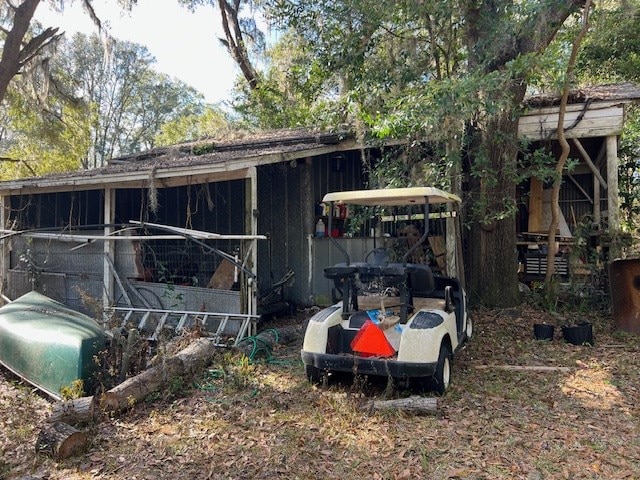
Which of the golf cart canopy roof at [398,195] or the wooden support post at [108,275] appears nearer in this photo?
the golf cart canopy roof at [398,195]

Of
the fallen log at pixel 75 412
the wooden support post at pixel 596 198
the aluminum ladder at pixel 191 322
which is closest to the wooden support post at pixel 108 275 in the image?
the aluminum ladder at pixel 191 322

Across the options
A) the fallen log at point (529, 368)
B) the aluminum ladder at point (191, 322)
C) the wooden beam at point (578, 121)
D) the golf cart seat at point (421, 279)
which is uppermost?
the wooden beam at point (578, 121)

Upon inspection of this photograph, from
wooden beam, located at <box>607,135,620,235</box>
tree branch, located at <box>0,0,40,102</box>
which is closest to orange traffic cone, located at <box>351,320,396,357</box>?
wooden beam, located at <box>607,135,620,235</box>

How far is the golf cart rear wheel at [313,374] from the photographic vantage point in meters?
4.41

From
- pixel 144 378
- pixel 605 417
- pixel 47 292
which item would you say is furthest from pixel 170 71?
pixel 605 417

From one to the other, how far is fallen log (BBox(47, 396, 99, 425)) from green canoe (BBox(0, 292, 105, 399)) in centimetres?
82

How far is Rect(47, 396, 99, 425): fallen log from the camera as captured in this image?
12.2 feet

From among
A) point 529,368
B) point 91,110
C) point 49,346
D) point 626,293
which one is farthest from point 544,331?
point 91,110

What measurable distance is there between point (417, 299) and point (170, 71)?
27.9 metres

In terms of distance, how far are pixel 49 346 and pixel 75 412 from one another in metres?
1.47

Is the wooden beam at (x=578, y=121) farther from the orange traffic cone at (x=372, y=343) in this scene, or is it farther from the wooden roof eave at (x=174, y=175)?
the orange traffic cone at (x=372, y=343)

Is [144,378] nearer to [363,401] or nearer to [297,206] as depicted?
[363,401]

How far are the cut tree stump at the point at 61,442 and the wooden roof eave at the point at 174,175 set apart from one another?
3.69 meters

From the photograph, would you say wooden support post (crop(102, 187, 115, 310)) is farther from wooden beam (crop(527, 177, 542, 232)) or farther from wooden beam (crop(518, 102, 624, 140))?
wooden beam (crop(527, 177, 542, 232))
